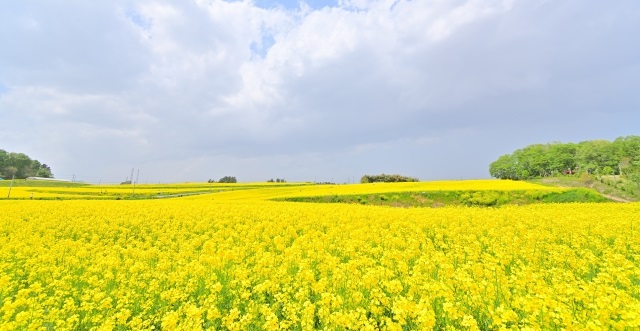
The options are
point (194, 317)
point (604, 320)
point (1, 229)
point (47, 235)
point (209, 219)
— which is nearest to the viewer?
point (604, 320)

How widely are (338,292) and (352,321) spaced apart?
1658mm

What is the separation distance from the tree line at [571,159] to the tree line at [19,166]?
153323mm

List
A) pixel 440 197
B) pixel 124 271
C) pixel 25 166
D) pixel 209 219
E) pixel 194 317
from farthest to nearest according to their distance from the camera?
pixel 25 166 → pixel 440 197 → pixel 209 219 → pixel 124 271 → pixel 194 317

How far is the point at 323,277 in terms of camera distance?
17.8 ft

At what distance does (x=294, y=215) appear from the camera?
1392cm

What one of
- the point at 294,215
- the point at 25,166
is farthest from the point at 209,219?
the point at 25,166

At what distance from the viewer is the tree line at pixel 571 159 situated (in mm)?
65062

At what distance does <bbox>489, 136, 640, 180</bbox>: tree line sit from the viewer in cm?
6506

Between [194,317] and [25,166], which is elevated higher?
[25,166]

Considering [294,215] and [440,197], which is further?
[440,197]

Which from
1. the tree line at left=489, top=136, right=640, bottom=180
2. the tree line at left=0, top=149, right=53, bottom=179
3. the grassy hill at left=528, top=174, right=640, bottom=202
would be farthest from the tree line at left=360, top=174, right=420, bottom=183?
the tree line at left=0, top=149, right=53, bottom=179

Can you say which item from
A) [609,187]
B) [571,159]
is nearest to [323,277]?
[609,187]

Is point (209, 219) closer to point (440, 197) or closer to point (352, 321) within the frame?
point (352, 321)

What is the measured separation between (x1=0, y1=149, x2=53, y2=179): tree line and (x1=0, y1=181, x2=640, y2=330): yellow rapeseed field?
112m
